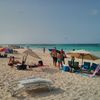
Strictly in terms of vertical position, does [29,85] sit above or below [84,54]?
below

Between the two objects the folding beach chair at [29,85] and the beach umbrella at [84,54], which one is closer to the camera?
the folding beach chair at [29,85]

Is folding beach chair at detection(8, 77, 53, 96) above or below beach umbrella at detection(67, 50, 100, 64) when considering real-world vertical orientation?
below

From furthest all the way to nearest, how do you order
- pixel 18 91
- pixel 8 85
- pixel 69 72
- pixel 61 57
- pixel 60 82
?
pixel 61 57, pixel 69 72, pixel 60 82, pixel 8 85, pixel 18 91

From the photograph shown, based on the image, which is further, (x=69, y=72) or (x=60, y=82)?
(x=69, y=72)

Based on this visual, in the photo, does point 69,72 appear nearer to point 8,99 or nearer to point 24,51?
point 24,51

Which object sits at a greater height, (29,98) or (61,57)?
(61,57)

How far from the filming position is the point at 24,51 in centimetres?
1439

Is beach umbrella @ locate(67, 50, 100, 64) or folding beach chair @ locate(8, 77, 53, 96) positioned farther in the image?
beach umbrella @ locate(67, 50, 100, 64)

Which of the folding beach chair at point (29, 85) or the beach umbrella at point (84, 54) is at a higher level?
the beach umbrella at point (84, 54)

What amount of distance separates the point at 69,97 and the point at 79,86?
1796 mm

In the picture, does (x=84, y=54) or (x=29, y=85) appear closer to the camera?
(x=29, y=85)

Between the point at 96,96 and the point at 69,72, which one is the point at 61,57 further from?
the point at 96,96

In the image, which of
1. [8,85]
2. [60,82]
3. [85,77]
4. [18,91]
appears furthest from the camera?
[85,77]

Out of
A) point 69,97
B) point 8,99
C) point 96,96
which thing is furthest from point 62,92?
point 8,99
